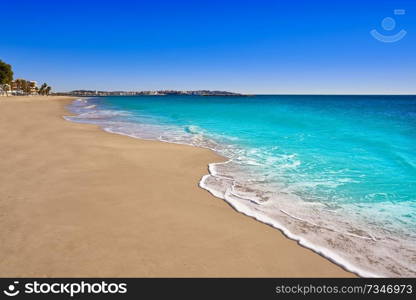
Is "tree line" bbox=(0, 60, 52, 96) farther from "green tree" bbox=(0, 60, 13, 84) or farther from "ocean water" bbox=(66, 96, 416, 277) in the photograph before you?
"ocean water" bbox=(66, 96, 416, 277)

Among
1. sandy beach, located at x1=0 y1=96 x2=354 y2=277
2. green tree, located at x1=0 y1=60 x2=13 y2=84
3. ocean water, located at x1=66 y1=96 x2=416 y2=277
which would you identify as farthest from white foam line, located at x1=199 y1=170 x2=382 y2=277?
green tree, located at x1=0 y1=60 x2=13 y2=84

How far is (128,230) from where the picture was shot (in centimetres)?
474

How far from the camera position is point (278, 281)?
3648 mm

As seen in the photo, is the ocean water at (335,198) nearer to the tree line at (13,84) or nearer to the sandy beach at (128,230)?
the sandy beach at (128,230)

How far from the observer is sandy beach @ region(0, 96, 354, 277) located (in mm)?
3789

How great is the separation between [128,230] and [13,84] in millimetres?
122975

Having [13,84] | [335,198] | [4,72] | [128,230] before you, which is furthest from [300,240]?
[13,84]

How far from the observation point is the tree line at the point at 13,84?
64.5m

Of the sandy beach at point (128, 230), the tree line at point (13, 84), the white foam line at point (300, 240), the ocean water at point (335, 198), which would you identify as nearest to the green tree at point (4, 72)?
the tree line at point (13, 84)

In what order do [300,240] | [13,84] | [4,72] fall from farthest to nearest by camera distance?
[13,84] < [4,72] < [300,240]

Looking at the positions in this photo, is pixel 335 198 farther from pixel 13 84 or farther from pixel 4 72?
pixel 13 84

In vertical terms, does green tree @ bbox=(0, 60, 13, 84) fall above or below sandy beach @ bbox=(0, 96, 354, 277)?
above

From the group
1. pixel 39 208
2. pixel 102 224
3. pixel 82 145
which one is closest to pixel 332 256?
pixel 102 224

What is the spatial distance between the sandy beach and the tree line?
7395 cm
